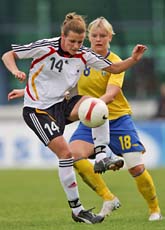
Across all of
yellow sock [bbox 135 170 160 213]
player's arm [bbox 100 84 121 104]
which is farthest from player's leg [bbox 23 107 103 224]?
yellow sock [bbox 135 170 160 213]

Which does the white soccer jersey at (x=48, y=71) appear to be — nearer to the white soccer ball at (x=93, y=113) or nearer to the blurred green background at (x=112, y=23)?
the white soccer ball at (x=93, y=113)

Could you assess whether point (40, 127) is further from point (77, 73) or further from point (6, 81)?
point (6, 81)

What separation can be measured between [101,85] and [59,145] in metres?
1.41

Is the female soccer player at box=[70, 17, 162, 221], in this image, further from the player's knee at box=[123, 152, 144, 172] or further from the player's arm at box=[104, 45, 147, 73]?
the player's arm at box=[104, 45, 147, 73]

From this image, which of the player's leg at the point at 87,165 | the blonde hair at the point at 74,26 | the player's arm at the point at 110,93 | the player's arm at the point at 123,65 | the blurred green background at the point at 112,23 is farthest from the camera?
the blurred green background at the point at 112,23

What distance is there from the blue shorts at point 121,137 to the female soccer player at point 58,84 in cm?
71

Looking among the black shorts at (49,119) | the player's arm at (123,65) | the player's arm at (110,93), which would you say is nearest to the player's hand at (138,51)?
the player's arm at (123,65)

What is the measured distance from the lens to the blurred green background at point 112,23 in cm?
2808

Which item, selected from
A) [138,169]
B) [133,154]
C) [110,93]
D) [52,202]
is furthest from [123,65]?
[52,202]

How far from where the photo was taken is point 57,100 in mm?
9477

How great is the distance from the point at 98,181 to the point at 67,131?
30.4ft

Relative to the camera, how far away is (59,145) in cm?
923

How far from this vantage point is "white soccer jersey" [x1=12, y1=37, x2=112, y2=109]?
9.34m

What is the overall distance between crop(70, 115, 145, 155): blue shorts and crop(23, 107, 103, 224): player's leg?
0.96m
